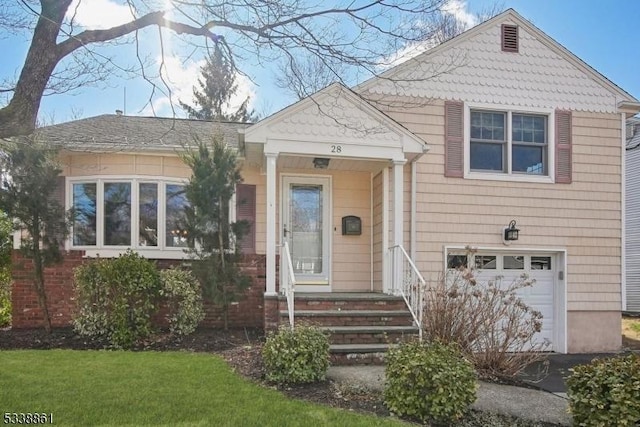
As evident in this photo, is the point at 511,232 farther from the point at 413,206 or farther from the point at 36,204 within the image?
the point at 36,204

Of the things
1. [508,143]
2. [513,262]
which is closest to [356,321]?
[513,262]

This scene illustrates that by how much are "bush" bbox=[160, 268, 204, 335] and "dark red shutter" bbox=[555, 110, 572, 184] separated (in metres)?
7.16

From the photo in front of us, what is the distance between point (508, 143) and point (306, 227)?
4.22 metres

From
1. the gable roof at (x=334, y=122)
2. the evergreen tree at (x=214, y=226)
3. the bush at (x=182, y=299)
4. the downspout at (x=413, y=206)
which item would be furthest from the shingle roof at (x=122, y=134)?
the downspout at (x=413, y=206)

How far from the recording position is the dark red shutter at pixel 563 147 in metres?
9.83

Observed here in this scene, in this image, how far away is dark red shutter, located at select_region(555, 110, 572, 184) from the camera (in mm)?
9828

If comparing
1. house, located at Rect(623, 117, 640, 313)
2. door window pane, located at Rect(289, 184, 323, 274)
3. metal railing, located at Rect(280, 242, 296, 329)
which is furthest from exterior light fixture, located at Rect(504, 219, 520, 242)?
house, located at Rect(623, 117, 640, 313)

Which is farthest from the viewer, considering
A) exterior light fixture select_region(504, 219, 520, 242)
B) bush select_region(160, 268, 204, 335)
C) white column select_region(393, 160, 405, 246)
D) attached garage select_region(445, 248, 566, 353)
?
attached garage select_region(445, 248, 566, 353)

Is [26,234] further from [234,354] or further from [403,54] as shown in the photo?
[403,54]

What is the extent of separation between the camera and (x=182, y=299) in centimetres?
840

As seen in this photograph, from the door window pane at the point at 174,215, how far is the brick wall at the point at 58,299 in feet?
1.30

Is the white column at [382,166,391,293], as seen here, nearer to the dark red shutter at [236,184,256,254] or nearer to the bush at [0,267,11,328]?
the dark red shutter at [236,184,256,254]

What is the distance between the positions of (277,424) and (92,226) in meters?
6.57

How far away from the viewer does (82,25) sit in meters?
4.60
